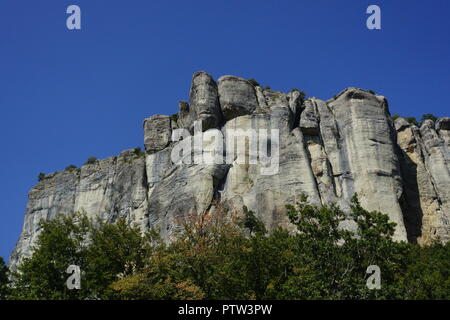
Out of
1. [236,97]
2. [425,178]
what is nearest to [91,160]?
[236,97]

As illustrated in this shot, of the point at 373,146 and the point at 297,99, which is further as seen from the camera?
the point at 297,99

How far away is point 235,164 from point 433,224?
52.0 ft

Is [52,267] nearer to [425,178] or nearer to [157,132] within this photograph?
[157,132]

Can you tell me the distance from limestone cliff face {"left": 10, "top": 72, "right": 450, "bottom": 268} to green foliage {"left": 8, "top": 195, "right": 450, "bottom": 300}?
12.4 metres

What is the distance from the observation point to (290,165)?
47.5 m

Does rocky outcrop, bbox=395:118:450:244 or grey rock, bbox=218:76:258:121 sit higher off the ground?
grey rock, bbox=218:76:258:121

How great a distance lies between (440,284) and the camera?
98.3 ft

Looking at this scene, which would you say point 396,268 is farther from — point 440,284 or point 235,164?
point 235,164

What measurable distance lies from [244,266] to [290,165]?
18.9 metres

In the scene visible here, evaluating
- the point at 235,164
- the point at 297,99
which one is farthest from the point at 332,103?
the point at 235,164

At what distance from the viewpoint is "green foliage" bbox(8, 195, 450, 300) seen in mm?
27797

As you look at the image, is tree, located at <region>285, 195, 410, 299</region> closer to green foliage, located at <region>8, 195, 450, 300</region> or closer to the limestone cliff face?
green foliage, located at <region>8, 195, 450, 300</region>

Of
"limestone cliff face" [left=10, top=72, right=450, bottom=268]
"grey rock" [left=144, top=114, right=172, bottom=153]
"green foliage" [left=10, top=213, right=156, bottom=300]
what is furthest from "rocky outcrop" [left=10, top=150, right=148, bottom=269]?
"green foliage" [left=10, top=213, right=156, bottom=300]
